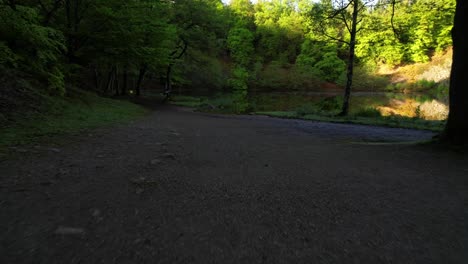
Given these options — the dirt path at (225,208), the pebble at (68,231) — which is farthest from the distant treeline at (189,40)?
the pebble at (68,231)

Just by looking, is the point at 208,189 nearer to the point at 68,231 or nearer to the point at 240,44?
the point at 68,231

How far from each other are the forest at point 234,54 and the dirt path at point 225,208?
343cm

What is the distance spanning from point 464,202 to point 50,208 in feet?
14.4

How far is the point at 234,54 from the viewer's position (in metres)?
57.1

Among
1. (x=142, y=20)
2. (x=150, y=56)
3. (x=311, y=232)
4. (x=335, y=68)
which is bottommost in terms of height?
(x=311, y=232)

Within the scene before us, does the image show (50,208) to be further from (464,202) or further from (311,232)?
(464,202)

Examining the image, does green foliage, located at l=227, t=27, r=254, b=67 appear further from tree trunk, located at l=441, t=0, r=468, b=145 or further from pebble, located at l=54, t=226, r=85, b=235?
pebble, located at l=54, t=226, r=85, b=235

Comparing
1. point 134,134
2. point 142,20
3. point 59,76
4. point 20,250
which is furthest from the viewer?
point 142,20

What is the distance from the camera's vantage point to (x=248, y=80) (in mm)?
49719

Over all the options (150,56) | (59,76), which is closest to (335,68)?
(150,56)

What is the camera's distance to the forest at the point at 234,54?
8.02 meters

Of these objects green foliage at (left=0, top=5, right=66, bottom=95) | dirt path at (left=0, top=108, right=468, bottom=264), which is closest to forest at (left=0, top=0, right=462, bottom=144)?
green foliage at (left=0, top=5, right=66, bottom=95)

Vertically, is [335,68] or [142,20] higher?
[335,68]

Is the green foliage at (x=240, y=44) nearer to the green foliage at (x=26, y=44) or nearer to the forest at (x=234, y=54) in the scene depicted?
the forest at (x=234, y=54)
